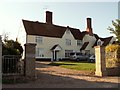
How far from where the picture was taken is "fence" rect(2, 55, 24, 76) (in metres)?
15.0

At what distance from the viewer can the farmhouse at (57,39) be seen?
47344mm

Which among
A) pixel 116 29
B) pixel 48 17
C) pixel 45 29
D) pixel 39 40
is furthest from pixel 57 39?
pixel 116 29

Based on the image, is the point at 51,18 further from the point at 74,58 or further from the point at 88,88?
the point at 88,88

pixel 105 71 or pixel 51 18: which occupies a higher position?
pixel 51 18

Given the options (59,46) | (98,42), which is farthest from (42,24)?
(98,42)

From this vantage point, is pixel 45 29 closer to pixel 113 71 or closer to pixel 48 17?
pixel 48 17

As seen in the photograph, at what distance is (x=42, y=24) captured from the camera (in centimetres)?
4991

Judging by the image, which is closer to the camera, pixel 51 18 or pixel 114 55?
pixel 114 55

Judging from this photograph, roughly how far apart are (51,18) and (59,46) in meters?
6.34

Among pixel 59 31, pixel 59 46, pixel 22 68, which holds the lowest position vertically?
pixel 22 68

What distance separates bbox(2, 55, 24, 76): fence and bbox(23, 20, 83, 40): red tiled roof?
1180 inches

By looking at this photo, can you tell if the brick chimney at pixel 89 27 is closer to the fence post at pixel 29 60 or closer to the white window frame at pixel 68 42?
the white window frame at pixel 68 42

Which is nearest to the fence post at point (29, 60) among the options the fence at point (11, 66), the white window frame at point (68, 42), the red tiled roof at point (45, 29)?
the fence at point (11, 66)

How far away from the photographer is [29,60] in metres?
15.1
